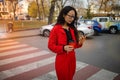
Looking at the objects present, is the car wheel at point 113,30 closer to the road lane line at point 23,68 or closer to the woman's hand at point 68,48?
the road lane line at point 23,68

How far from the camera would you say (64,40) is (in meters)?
3.11

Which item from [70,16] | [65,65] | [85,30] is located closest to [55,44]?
[65,65]

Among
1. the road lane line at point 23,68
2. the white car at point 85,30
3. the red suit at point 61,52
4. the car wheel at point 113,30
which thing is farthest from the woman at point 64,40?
the car wheel at point 113,30

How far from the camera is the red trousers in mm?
3141

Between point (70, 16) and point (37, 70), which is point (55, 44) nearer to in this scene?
point (70, 16)

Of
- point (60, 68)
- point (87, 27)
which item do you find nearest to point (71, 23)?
point (60, 68)

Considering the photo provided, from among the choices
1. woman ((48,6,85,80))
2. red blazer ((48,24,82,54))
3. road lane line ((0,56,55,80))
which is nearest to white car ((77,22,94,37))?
road lane line ((0,56,55,80))

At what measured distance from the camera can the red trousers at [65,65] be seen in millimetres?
3141

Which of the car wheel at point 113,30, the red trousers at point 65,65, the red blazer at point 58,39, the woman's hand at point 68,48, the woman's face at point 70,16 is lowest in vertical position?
the car wheel at point 113,30

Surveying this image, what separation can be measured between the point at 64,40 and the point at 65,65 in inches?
15.2

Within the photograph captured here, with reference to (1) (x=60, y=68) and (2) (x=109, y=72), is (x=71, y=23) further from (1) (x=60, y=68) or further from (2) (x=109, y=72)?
(2) (x=109, y=72)

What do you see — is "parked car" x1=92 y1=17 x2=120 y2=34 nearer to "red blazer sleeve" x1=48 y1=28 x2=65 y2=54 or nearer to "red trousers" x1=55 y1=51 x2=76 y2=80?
"red trousers" x1=55 y1=51 x2=76 y2=80

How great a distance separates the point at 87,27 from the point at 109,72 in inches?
407

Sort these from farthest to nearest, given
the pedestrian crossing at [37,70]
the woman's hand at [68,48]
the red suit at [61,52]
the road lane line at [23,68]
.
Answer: the road lane line at [23,68], the pedestrian crossing at [37,70], the red suit at [61,52], the woman's hand at [68,48]
